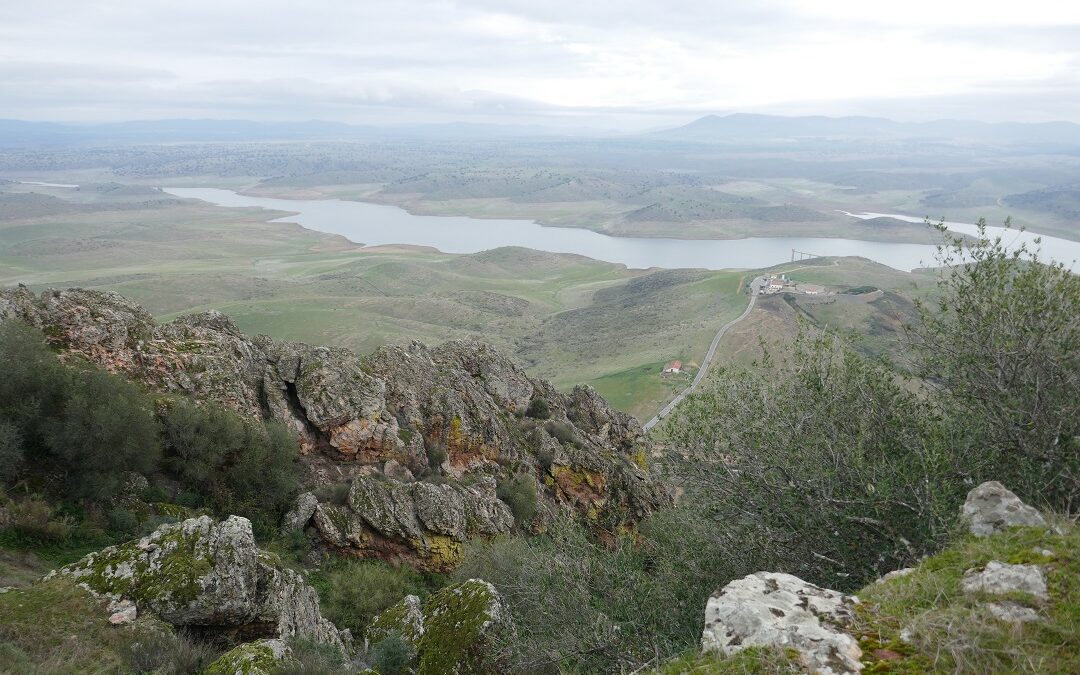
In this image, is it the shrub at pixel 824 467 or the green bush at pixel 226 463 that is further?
the green bush at pixel 226 463

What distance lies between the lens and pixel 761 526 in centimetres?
950

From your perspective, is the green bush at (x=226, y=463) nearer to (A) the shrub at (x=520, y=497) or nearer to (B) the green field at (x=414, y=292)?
(A) the shrub at (x=520, y=497)

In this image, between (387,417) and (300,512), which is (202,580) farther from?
(387,417)

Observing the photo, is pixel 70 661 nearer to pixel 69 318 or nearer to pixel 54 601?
pixel 54 601

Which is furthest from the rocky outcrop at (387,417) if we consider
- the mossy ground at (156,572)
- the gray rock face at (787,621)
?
the gray rock face at (787,621)

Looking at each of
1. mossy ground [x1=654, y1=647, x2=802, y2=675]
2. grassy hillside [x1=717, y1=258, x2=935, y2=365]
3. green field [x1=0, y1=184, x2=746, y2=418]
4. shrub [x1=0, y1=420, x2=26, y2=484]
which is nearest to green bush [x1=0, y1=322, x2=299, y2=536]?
shrub [x1=0, y1=420, x2=26, y2=484]

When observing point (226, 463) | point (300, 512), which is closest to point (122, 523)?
point (226, 463)

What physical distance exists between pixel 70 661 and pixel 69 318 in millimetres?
13795

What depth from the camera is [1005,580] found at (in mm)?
6500

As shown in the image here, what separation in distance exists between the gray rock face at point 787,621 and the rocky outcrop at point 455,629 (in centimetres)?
487

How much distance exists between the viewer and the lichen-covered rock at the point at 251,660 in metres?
8.99

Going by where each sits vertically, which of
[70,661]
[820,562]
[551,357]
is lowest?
[551,357]

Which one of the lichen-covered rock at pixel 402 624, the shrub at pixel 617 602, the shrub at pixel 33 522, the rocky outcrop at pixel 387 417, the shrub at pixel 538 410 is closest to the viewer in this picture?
the shrub at pixel 617 602

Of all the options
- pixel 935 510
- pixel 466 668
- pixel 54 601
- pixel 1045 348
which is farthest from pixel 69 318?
pixel 1045 348
